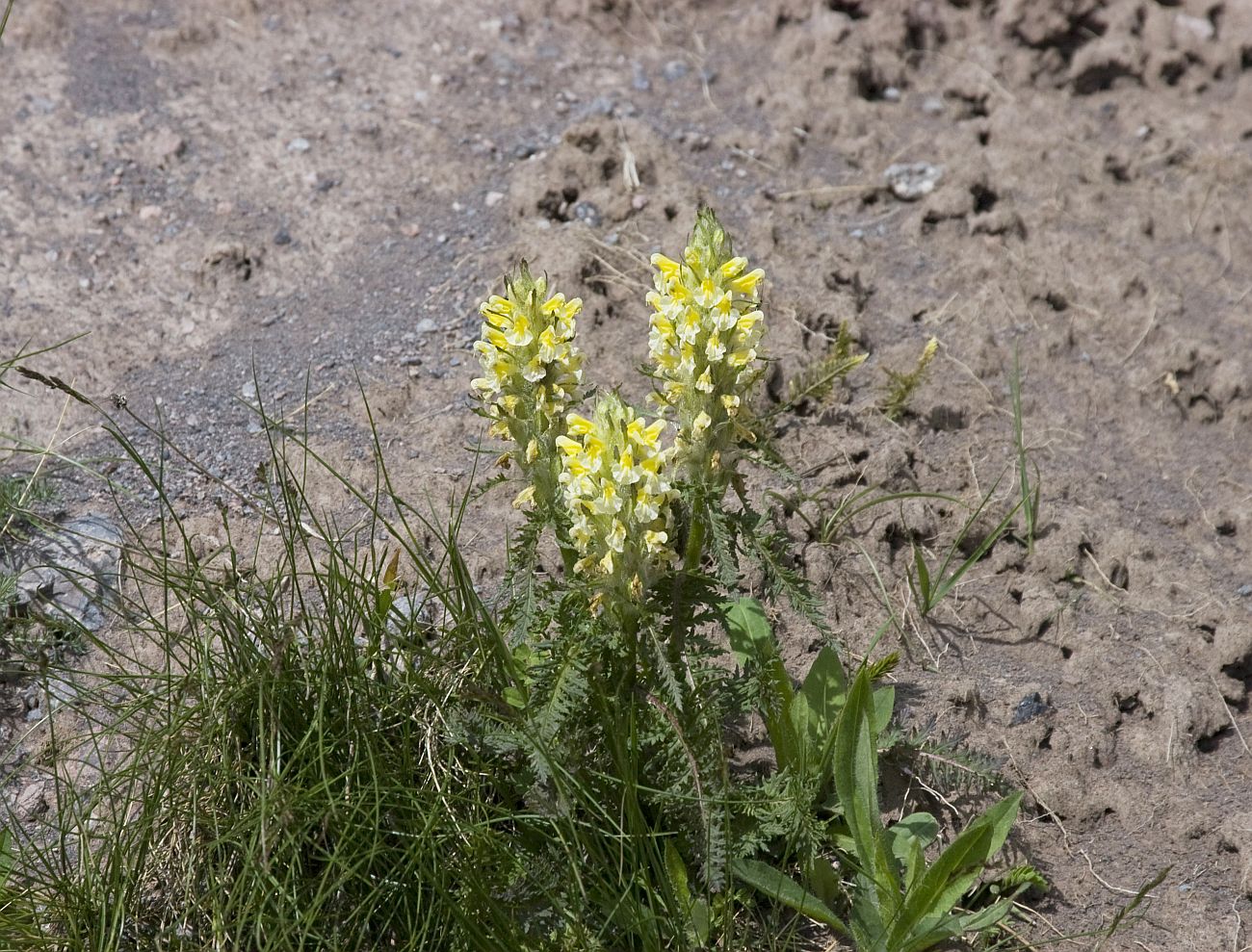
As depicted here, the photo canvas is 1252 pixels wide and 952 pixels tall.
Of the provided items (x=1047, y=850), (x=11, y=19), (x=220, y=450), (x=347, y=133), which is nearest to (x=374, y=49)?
(x=347, y=133)

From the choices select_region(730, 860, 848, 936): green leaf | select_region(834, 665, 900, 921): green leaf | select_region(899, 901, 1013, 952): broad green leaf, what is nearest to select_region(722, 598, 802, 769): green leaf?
select_region(834, 665, 900, 921): green leaf

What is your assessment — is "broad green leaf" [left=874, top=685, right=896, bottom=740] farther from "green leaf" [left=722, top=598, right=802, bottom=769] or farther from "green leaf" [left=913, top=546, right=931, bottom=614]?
"green leaf" [left=913, top=546, right=931, bottom=614]

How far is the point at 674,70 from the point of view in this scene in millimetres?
5543

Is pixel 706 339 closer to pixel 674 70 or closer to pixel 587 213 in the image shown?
pixel 587 213

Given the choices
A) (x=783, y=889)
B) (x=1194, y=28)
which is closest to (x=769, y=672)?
→ (x=783, y=889)

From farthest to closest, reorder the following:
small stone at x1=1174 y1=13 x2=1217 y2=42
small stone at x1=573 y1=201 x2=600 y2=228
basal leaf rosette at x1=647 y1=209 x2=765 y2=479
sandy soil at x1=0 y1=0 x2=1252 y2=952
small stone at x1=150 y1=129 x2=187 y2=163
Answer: small stone at x1=1174 y1=13 x2=1217 y2=42, small stone at x1=150 y1=129 x2=187 y2=163, small stone at x1=573 y1=201 x2=600 y2=228, sandy soil at x1=0 y1=0 x2=1252 y2=952, basal leaf rosette at x1=647 y1=209 x2=765 y2=479

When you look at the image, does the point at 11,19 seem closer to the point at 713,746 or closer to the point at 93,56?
the point at 93,56

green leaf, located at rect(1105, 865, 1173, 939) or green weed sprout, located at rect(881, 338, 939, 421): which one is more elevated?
green weed sprout, located at rect(881, 338, 939, 421)

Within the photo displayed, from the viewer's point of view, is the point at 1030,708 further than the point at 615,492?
Yes

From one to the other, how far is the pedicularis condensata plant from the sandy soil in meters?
0.95

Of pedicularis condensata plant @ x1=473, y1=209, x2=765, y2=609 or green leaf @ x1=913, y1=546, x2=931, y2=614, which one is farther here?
green leaf @ x1=913, y1=546, x2=931, y2=614

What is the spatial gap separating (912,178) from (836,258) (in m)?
0.67

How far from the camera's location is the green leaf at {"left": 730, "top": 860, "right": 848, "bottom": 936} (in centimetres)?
280

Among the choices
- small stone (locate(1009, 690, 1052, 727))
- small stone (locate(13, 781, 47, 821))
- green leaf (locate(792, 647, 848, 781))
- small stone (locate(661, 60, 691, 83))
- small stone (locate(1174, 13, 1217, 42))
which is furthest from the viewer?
small stone (locate(1174, 13, 1217, 42))
